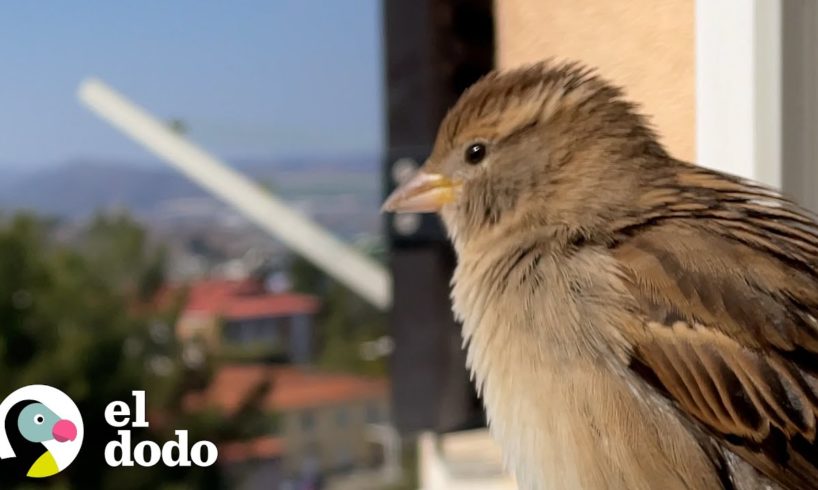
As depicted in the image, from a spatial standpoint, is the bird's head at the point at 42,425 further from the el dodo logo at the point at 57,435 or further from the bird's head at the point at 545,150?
the bird's head at the point at 545,150

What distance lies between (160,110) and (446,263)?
0.80 meters

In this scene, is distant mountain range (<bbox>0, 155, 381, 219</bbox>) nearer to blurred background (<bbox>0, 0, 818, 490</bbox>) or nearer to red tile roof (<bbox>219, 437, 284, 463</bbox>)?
blurred background (<bbox>0, 0, 818, 490</bbox>)

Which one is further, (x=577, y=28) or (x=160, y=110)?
(x=160, y=110)

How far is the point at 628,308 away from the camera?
560mm

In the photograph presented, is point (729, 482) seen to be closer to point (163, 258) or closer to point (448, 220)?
point (448, 220)

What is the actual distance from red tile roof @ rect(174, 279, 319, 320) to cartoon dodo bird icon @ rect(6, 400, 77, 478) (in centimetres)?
41

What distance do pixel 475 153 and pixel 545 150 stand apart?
0.18 ft

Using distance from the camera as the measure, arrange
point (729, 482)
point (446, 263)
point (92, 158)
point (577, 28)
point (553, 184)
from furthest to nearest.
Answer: point (92, 158) → point (446, 263) → point (577, 28) → point (553, 184) → point (729, 482)

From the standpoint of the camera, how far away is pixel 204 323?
5.96 ft

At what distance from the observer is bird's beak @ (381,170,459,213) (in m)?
0.72

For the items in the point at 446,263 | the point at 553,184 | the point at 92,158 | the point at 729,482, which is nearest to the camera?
the point at 729,482

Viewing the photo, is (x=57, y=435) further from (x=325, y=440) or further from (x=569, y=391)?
(x=569, y=391)

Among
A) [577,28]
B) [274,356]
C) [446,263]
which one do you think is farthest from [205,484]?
[577,28]

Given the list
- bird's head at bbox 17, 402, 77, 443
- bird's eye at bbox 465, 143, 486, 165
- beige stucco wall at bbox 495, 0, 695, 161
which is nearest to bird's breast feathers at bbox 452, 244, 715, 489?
bird's eye at bbox 465, 143, 486, 165
